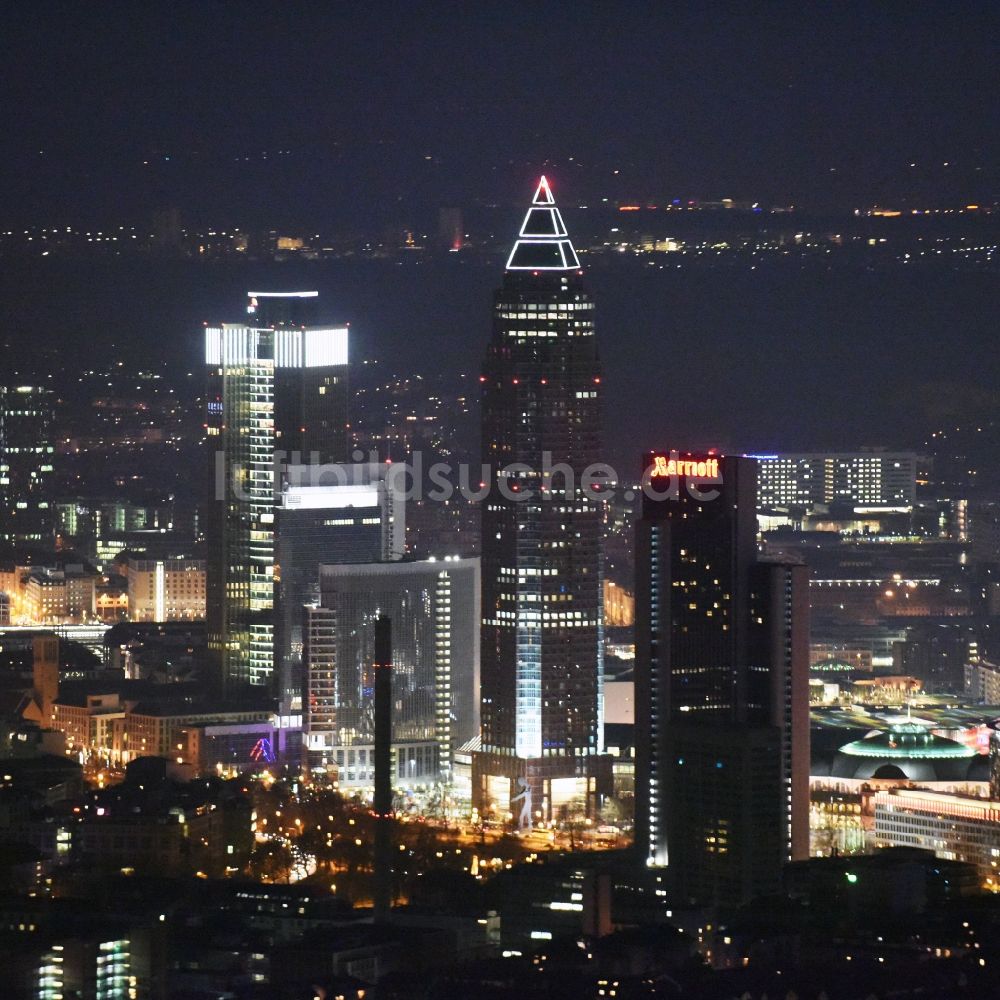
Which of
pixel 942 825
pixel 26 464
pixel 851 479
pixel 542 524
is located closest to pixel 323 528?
pixel 542 524

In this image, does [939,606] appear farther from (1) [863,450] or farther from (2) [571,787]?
(2) [571,787]

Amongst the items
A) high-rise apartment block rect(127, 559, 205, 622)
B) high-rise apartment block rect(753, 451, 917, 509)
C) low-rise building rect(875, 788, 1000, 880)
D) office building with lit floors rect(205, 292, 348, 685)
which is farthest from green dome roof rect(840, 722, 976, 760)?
high-rise apartment block rect(127, 559, 205, 622)

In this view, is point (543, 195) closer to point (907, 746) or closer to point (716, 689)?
point (907, 746)

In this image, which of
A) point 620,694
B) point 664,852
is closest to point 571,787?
point 620,694

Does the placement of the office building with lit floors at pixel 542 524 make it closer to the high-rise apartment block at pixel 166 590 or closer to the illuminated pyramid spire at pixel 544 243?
the illuminated pyramid spire at pixel 544 243

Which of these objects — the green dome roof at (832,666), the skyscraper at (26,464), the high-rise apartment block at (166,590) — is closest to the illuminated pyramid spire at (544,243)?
the green dome roof at (832,666)

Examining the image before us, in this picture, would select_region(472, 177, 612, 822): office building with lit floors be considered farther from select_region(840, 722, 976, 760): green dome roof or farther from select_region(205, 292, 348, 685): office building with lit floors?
select_region(205, 292, 348, 685): office building with lit floors
